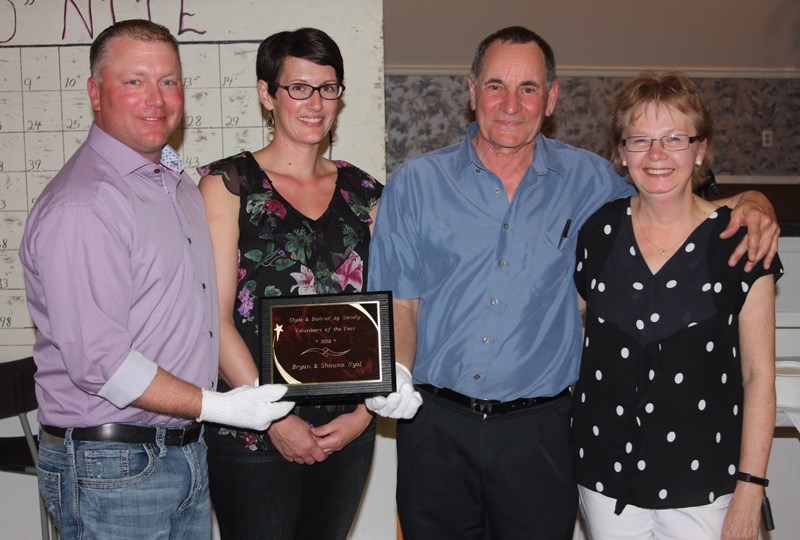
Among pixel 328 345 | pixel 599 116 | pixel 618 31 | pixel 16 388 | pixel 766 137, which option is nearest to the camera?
pixel 328 345

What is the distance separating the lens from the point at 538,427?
1.99 metres

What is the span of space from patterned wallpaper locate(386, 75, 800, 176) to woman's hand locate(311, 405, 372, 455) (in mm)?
4764

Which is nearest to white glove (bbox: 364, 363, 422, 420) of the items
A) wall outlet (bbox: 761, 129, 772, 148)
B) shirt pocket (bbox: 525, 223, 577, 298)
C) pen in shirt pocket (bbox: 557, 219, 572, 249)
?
shirt pocket (bbox: 525, 223, 577, 298)

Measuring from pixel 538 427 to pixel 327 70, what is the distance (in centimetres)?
103

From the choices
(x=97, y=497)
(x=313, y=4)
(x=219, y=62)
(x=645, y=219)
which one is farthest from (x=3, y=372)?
(x=645, y=219)

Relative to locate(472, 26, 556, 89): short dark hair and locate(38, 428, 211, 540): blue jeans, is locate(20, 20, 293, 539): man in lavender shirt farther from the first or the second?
locate(472, 26, 556, 89): short dark hair

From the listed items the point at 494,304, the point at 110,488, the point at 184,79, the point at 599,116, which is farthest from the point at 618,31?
the point at 110,488

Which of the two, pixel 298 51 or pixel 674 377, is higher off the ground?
pixel 298 51

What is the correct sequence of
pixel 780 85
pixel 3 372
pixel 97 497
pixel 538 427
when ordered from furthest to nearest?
pixel 780 85
pixel 3 372
pixel 538 427
pixel 97 497

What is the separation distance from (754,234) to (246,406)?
116 centimetres

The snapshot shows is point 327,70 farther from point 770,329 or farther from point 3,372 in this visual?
point 3,372

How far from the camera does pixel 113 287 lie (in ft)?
5.31

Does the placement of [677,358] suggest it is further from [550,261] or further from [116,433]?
[116,433]

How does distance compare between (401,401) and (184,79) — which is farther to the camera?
(184,79)
